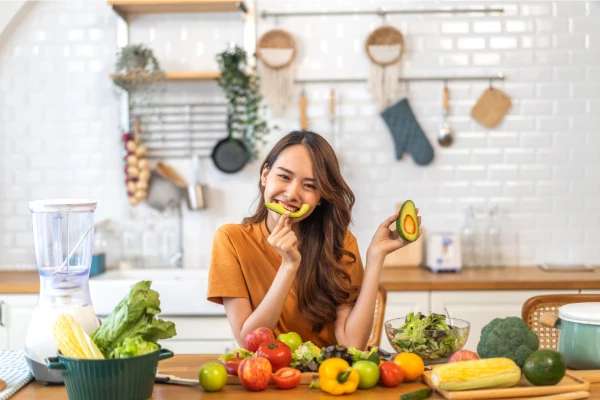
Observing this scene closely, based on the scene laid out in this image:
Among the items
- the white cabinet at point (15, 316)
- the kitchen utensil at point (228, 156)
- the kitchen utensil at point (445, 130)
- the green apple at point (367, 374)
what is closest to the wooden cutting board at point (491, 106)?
the kitchen utensil at point (445, 130)

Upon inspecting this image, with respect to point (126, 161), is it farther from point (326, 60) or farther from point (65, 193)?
point (326, 60)

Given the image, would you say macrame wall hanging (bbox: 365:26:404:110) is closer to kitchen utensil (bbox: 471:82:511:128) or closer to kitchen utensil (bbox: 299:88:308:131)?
kitchen utensil (bbox: 299:88:308:131)

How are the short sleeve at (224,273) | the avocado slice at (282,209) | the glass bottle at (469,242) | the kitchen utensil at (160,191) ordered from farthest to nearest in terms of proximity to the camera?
the kitchen utensil at (160,191), the glass bottle at (469,242), the short sleeve at (224,273), the avocado slice at (282,209)

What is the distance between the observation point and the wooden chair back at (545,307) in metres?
2.55

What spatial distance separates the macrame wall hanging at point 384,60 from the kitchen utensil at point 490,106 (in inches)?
20.2

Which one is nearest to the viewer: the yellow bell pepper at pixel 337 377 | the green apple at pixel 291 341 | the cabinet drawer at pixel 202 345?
the yellow bell pepper at pixel 337 377

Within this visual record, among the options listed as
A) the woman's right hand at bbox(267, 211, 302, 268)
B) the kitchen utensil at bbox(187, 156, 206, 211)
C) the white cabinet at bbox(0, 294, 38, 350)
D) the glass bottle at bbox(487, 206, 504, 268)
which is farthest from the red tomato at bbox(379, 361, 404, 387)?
the kitchen utensil at bbox(187, 156, 206, 211)

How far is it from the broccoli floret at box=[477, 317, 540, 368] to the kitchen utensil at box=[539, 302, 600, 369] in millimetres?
181

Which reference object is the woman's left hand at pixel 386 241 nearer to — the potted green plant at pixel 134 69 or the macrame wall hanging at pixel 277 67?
the macrame wall hanging at pixel 277 67

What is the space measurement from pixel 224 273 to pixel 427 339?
30.2 inches

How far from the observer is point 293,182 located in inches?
93.6

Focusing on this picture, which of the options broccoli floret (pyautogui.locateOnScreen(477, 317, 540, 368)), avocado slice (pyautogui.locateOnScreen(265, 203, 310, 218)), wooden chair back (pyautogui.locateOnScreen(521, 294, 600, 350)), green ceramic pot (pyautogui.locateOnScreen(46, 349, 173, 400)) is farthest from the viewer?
wooden chair back (pyautogui.locateOnScreen(521, 294, 600, 350))

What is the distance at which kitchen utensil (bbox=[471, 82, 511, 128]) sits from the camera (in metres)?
4.34

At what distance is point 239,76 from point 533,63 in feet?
5.83
